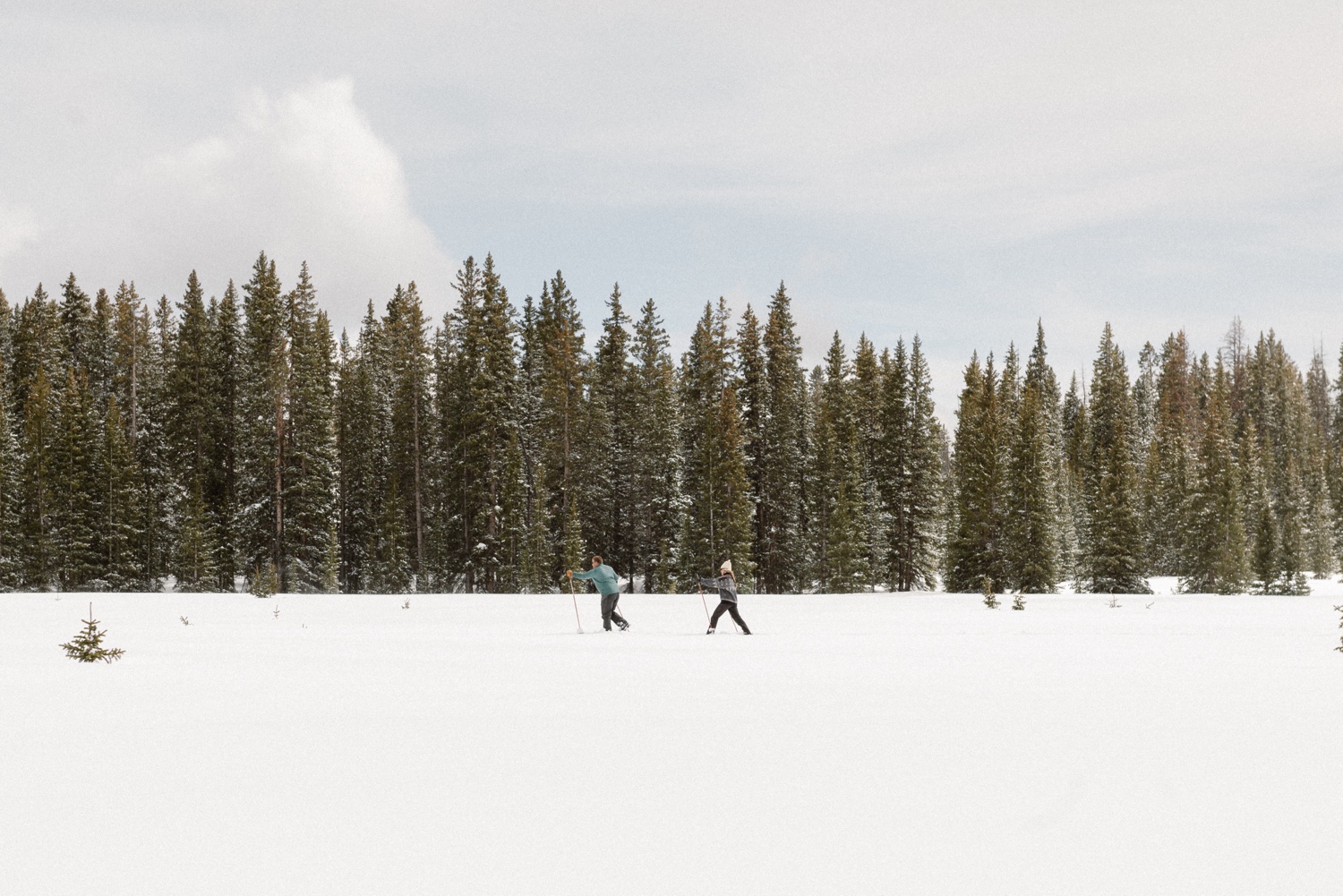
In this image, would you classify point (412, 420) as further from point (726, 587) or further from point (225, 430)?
point (726, 587)

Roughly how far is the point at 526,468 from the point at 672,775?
49.8 metres

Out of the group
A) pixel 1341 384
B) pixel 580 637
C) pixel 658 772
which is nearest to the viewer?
pixel 658 772

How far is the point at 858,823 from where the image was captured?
6746 millimetres

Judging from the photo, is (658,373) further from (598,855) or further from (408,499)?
(598,855)

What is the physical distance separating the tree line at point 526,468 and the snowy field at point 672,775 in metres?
36.5

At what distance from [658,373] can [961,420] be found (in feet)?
64.3

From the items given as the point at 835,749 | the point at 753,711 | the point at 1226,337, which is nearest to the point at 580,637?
the point at 753,711

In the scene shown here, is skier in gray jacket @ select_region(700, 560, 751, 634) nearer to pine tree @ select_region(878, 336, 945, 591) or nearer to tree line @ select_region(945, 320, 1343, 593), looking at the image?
tree line @ select_region(945, 320, 1343, 593)

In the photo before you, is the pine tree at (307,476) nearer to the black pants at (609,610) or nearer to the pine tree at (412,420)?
the pine tree at (412,420)

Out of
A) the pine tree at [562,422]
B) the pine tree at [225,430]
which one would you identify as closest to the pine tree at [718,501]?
the pine tree at [562,422]

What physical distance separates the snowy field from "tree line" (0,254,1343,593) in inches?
1438

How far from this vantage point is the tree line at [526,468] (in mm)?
51844

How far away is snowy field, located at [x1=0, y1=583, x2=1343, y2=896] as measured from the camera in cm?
605

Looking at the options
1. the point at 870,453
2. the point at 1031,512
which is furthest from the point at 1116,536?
the point at 870,453
